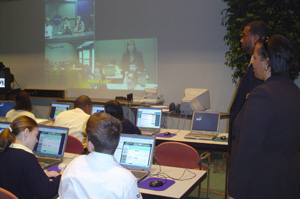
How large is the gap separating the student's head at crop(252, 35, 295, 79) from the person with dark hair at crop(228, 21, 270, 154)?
1.95 ft

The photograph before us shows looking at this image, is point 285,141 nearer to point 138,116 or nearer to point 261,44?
point 261,44

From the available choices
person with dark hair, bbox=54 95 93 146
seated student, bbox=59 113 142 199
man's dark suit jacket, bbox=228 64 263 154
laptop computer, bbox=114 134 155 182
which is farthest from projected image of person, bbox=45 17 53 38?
seated student, bbox=59 113 142 199

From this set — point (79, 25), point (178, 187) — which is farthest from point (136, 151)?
point (79, 25)

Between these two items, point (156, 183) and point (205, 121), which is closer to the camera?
point (156, 183)

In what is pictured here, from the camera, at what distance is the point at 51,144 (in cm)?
304

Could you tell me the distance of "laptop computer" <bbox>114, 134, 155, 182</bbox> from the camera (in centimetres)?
259

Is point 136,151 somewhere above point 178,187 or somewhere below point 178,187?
above

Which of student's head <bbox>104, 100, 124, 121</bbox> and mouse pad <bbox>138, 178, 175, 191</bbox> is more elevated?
student's head <bbox>104, 100, 124, 121</bbox>

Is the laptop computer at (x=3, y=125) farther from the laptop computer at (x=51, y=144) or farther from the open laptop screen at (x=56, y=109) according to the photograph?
the open laptop screen at (x=56, y=109)

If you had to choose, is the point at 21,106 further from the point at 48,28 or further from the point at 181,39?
the point at 48,28

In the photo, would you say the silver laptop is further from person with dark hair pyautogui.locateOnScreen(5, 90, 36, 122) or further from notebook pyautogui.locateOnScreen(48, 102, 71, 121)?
person with dark hair pyautogui.locateOnScreen(5, 90, 36, 122)

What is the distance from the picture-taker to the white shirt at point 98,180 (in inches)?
59.4

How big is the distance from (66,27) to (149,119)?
180 inches

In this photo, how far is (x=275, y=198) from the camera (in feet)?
4.91
